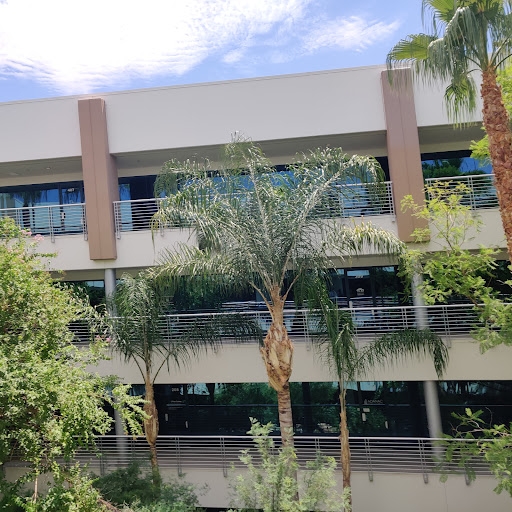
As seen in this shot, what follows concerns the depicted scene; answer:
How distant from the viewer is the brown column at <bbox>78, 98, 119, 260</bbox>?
13.5 metres

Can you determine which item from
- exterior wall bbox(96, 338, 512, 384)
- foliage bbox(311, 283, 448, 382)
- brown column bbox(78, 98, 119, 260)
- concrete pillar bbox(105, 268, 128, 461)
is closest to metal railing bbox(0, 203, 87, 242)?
brown column bbox(78, 98, 119, 260)

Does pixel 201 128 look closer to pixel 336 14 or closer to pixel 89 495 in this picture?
pixel 336 14

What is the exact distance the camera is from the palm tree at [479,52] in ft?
25.6

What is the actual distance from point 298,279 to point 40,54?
813cm

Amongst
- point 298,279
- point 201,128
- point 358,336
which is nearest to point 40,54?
point 201,128

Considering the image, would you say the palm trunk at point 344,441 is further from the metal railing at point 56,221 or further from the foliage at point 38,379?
the metal railing at point 56,221

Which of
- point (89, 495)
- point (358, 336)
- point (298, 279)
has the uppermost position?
point (298, 279)

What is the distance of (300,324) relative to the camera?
43.2 ft

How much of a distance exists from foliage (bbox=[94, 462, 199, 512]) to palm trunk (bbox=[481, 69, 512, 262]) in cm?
769

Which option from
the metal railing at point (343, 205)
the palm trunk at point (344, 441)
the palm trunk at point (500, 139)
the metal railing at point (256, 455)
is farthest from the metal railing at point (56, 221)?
the palm trunk at point (500, 139)

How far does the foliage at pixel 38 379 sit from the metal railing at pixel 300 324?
3.12m

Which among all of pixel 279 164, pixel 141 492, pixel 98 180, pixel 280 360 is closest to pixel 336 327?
pixel 280 360

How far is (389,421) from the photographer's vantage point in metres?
14.5

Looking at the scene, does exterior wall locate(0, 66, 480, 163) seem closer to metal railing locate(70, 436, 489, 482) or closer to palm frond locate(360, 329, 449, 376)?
palm frond locate(360, 329, 449, 376)
